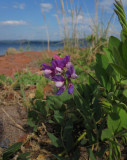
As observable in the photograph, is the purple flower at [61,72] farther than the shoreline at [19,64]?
No

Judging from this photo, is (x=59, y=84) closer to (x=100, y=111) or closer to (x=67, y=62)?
(x=67, y=62)

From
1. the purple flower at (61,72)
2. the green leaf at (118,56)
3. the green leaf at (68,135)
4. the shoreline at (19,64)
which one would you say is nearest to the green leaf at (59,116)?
the green leaf at (68,135)

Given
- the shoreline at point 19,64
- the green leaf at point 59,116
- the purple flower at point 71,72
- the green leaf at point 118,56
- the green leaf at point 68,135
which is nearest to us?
the green leaf at point 118,56

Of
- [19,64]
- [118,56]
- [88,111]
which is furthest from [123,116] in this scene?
[19,64]

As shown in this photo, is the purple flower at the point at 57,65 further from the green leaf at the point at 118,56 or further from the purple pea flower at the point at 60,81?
the green leaf at the point at 118,56

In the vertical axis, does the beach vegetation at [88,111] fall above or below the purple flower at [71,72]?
below

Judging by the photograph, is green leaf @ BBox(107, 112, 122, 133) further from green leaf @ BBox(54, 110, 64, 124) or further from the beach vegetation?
green leaf @ BBox(54, 110, 64, 124)

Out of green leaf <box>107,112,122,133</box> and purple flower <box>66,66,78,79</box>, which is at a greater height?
purple flower <box>66,66,78,79</box>

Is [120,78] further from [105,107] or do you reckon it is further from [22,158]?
[22,158]

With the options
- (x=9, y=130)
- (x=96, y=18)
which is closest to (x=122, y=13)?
(x=9, y=130)

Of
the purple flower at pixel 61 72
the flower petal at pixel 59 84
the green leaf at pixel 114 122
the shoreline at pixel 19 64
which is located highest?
the purple flower at pixel 61 72

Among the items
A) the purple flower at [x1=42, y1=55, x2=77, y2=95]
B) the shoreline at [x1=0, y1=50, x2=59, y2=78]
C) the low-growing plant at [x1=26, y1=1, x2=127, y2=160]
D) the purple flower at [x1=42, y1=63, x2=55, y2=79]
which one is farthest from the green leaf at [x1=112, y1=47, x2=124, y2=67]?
the shoreline at [x1=0, y1=50, x2=59, y2=78]

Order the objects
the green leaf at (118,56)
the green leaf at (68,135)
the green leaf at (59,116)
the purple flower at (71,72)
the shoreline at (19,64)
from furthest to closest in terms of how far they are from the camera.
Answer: the shoreline at (19,64) < the green leaf at (59,116) < the green leaf at (68,135) < the purple flower at (71,72) < the green leaf at (118,56)
